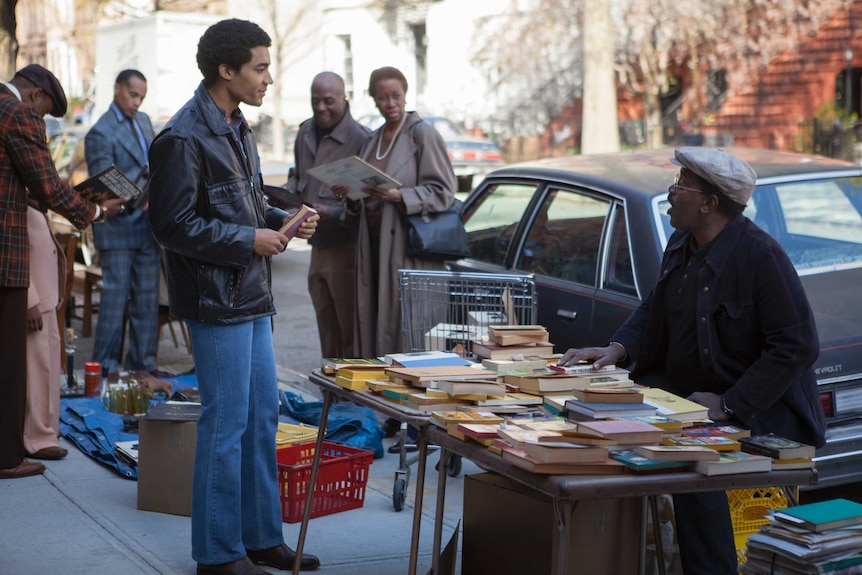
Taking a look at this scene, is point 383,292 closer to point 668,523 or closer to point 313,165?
point 313,165

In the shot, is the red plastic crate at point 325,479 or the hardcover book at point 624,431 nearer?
the hardcover book at point 624,431

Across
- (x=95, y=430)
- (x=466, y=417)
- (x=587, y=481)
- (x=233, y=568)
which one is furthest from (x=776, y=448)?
(x=95, y=430)

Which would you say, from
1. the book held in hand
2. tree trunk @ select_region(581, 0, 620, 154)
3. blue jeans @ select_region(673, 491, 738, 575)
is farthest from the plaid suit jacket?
tree trunk @ select_region(581, 0, 620, 154)

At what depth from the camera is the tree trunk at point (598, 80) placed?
76.4 feet

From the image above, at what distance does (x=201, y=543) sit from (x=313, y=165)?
12.1ft

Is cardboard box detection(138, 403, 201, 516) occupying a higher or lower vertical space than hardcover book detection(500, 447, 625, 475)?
lower

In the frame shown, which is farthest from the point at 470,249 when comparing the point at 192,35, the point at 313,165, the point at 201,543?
the point at 192,35

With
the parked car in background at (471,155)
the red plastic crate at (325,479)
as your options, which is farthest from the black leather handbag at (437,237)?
the parked car in background at (471,155)

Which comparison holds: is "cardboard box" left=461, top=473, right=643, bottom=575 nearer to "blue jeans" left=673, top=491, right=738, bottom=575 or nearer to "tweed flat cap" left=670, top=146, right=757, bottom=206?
"blue jeans" left=673, top=491, right=738, bottom=575

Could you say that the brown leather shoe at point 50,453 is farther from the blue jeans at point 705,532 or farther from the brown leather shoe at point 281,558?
the blue jeans at point 705,532

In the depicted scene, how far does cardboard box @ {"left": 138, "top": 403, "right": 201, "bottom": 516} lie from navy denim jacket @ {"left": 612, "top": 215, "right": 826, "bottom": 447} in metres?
2.59

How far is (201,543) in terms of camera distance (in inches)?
176

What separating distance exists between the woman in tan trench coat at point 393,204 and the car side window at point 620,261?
1323mm

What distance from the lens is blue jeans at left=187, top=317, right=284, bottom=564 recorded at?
173 inches
